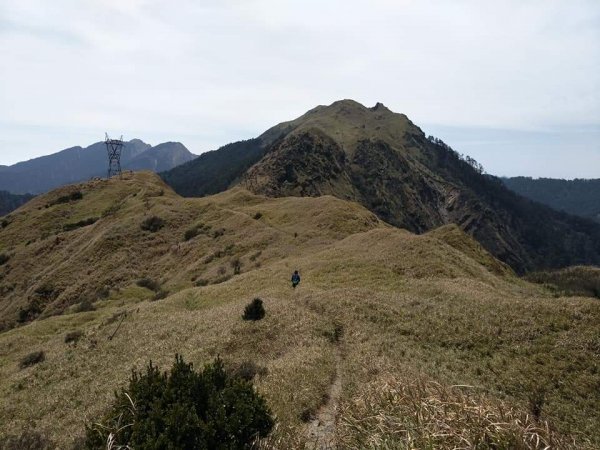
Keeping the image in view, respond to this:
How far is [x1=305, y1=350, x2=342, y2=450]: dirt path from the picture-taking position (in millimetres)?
13443

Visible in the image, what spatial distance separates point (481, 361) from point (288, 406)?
40.0 ft

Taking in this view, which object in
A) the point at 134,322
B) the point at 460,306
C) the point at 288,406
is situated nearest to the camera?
the point at 288,406

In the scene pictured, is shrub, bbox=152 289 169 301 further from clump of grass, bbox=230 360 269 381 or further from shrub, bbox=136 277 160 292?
clump of grass, bbox=230 360 269 381

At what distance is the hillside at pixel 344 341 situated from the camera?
10.6 m

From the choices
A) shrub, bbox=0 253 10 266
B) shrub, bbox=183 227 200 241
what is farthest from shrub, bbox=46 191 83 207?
shrub, bbox=183 227 200 241

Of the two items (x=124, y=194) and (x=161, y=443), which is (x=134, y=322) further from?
(x=124, y=194)

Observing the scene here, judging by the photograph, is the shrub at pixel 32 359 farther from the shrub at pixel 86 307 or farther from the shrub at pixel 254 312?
the shrub at pixel 86 307

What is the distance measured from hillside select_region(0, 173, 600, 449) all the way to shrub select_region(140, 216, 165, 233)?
49.2 feet

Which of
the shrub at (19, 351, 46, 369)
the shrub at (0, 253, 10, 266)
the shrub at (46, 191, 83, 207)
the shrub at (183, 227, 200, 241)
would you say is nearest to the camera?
the shrub at (19, 351, 46, 369)

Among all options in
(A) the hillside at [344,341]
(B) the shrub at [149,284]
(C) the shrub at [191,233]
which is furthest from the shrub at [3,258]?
(B) the shrub at [149,284]

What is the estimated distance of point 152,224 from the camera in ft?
283

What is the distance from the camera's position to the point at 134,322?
39.4m

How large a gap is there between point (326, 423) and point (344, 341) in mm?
11110

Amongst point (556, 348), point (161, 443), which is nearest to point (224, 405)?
point (161, 443)
